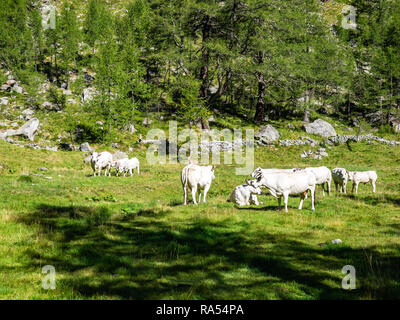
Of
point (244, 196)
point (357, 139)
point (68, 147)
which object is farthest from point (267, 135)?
point (244, 196)

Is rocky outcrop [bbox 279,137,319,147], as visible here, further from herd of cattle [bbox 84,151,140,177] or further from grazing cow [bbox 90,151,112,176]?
grazing cow [bbox 90,151,112,176]

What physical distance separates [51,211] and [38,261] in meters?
5.44

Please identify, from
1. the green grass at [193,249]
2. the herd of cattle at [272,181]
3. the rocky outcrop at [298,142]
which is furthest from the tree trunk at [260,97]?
the green grass at [193,249]

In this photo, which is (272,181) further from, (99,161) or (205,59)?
→ (205,59)

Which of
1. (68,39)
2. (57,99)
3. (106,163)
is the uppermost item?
(68,39)

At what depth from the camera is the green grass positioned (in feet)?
22.3

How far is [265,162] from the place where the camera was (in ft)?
132

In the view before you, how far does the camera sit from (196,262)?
8523 millimetres

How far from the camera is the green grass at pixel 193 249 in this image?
678 cm

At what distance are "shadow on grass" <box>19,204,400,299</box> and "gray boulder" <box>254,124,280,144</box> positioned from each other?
36.9 meters

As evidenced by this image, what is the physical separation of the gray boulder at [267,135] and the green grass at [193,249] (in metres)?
29.3

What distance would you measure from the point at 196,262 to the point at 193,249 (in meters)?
1.01

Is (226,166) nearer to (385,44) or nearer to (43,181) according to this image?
(43,181)
